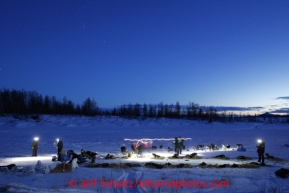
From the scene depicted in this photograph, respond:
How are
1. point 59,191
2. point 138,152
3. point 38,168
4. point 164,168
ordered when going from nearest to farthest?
1. point 59,191
2. point 38,168
3. point 164,168
4. point 138,152

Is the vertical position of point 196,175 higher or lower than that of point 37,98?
lower

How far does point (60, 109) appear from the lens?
4336 inches

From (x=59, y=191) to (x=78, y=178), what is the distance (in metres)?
2.32

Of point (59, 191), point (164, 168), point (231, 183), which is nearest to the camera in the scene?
point (59, 191)

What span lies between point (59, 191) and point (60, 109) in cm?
10407

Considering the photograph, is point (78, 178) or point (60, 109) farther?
point (60, 109)

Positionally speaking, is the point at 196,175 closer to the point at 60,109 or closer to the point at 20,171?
the point at 20,171

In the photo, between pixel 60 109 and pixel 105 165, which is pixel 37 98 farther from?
pixel 105 165

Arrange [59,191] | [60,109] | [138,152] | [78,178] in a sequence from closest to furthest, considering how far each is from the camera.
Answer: [59,191], [78,178], [138,152], [60,109]

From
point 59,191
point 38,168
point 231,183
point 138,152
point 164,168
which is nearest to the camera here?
point 59,191

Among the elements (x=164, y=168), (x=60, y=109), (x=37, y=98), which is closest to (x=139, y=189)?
(x=164, y=168)

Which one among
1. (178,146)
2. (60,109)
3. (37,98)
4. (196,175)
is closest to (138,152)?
(178,146)

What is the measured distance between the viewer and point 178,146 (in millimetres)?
22000

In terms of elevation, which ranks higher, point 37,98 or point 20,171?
point 37,98
